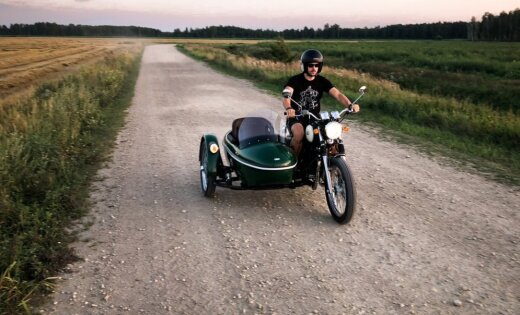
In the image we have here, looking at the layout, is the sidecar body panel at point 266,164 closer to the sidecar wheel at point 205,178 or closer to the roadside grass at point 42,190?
the sidecar wheel at point 205,178

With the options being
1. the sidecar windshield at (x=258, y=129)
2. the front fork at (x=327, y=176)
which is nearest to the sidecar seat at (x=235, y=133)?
the sidecar windshield at (x=258, y=129)

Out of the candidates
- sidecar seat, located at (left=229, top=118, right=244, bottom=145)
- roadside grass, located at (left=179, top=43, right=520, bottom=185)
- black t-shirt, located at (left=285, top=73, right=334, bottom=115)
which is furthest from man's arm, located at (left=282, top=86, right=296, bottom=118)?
roadside grass, located at (left=179, top=43, right=520, bottom=185)

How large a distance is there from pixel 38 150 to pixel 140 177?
1.63m

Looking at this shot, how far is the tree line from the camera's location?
108m

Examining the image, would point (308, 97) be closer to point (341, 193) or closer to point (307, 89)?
point (307, 89)

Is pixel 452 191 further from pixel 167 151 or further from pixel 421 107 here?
pixel 421 107

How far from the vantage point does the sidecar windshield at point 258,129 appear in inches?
214

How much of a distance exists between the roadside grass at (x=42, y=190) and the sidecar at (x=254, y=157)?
174cm

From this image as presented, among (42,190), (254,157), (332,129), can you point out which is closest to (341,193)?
(332,129)

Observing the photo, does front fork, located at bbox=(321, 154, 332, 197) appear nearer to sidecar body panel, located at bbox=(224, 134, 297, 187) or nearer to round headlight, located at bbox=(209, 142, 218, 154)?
sidecar body panel, located at bbox=(224, 134, 297, 187)

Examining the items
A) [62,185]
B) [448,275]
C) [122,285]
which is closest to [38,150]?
[62,185]

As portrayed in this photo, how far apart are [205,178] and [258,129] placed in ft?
3.58

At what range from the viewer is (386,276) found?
147 inches

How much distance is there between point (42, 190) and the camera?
5.48 meters
